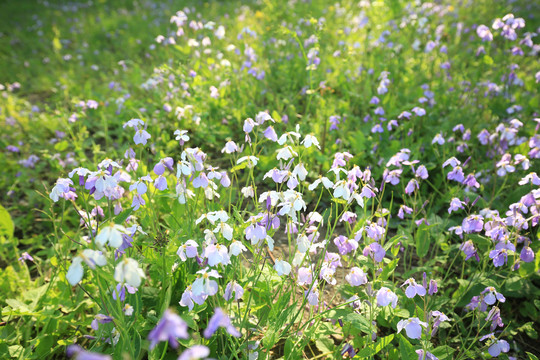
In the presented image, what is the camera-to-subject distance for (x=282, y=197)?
1487 mm

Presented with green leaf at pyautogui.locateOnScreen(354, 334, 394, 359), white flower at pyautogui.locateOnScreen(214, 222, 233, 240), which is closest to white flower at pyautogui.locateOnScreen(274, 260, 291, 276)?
white flower at pyautogui.locateOnScreen(214, 222, 233, 240)

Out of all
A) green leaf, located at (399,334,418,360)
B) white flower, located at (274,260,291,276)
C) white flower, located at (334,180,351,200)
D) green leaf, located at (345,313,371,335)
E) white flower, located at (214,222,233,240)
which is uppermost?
white flower, located at (334,180,351,200)

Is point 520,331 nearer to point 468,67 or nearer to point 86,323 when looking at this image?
point 86,323

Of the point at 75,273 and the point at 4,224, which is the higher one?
the point at 75,273

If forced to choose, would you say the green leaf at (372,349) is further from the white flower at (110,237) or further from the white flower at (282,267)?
the white flower at (110,237)

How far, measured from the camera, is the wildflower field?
1521 mm

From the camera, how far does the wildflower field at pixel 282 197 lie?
1521mm

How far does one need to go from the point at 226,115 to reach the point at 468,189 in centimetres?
191

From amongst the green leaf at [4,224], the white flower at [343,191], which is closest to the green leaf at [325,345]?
the white flower at [343,191]

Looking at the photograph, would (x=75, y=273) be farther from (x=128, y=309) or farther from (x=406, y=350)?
(x=406, y=350)

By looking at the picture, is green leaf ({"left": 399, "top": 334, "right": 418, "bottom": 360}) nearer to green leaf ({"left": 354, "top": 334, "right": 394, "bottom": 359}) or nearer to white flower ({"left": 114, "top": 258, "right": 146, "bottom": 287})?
green leaf ({"left": 354, "top": 334, "right": 394, "bottom": 359})

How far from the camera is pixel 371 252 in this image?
5.75 feet

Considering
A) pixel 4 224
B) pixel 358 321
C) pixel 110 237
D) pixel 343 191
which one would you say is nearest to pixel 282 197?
pixel 343 191

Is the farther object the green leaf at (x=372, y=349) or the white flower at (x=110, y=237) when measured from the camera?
the green leaf at (x=372, y=349)
